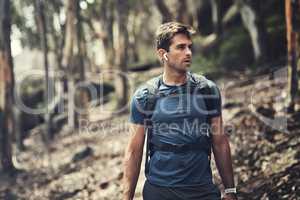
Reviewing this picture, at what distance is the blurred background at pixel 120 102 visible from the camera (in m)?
8.45

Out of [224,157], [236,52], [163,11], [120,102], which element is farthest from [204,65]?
[224,157]

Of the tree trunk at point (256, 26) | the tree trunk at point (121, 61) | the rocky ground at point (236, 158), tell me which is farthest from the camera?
the tree trunk at point (121, 61)

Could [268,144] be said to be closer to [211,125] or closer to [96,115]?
[211,125]

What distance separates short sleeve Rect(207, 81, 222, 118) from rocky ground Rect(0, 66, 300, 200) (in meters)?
2.88

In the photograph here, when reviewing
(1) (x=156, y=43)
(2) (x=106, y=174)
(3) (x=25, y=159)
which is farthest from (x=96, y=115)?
(1) (x=156, y=43)

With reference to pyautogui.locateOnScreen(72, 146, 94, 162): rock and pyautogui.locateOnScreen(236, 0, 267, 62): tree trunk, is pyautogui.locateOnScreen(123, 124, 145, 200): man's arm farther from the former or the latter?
pyautogui.locateOnScreen(236, 0, 267, 62): tree trunk

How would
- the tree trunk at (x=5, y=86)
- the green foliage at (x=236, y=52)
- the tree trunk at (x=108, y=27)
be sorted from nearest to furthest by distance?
the tree trunk at (x=5, y=86), the green foliage at (x=236, y=52), the tree trunk at (x=108, y=27)

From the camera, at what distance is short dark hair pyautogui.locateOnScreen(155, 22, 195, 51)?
11.5 ft

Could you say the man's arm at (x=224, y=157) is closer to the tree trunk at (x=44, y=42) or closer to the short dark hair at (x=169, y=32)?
the short dark hair at (x=169, y=32)

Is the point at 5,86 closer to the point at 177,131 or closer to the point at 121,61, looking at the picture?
the point at 121,61

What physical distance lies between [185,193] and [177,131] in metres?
0.45

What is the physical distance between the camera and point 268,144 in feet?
27.5

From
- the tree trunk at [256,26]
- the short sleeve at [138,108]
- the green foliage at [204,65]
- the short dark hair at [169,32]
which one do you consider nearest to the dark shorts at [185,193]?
the short sleeve at [138,108]

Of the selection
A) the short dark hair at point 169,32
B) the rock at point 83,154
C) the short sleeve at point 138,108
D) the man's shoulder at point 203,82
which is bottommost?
the rock at point 83,154
